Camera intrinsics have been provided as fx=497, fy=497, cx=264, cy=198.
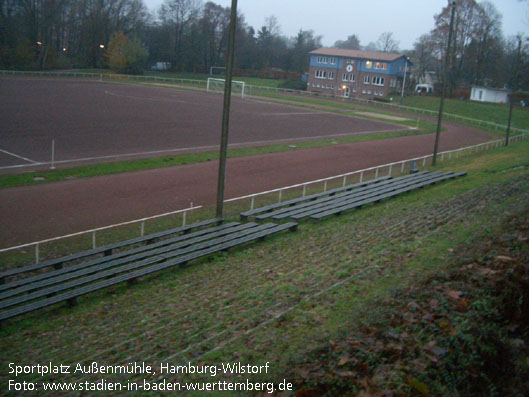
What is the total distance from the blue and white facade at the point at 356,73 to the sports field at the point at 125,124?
28.5 meters

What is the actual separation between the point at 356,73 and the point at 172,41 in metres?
43.7

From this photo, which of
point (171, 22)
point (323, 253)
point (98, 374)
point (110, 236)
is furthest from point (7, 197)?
point (171, 22)

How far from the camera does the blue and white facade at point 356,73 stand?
83938mm

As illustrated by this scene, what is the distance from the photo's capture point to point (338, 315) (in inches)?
304

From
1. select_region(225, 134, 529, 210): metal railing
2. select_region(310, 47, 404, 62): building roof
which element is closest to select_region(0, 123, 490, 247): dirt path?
select_region(225, 134, 529, 210): metal railing

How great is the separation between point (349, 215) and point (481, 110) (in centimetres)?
5917

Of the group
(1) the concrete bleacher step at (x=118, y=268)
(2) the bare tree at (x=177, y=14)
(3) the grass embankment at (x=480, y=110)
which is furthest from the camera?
(2) the bare tree at (x=177, y=14)

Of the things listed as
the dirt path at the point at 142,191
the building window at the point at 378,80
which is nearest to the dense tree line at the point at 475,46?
the building window at the point at 378,80

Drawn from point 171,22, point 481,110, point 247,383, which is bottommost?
point 247,383

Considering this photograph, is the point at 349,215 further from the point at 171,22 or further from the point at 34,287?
the point at 171,22

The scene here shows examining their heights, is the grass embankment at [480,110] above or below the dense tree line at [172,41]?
below

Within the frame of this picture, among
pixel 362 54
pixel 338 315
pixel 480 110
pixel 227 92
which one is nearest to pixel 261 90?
pixel 362 54

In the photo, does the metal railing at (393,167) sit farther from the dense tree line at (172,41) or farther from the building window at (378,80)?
the building window at (378,80)

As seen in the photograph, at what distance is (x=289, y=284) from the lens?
32.5ft
